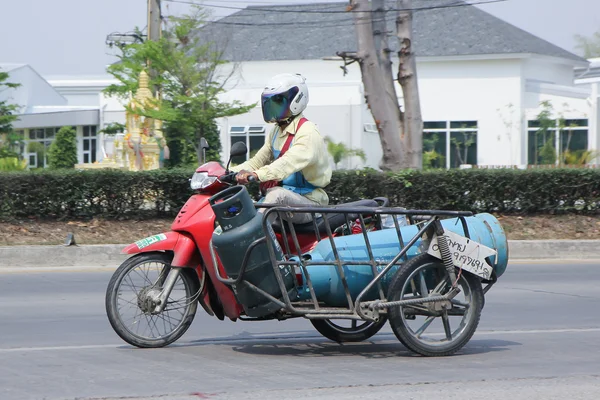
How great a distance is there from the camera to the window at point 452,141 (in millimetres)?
40281

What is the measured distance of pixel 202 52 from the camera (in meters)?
30.9

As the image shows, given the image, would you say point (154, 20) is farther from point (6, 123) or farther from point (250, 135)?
point (250, 135)

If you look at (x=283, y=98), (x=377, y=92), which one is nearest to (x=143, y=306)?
(x=283, y=98)

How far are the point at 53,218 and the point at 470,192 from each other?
665 cm

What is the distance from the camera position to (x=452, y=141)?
134 ft

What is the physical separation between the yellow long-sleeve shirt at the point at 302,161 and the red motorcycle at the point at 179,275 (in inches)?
9.7

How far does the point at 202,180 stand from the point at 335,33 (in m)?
39.4

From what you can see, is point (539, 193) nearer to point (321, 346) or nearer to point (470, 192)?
point (470, 192)

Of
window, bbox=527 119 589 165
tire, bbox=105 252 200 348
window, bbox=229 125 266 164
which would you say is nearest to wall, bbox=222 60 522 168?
window, bbox=229 125 266 164

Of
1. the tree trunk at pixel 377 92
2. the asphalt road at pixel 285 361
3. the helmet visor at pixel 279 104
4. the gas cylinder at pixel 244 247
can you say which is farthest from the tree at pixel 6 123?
the gas cylinder at pixel 244 247

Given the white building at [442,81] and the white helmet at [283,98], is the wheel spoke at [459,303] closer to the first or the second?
the white helmet at [283,98]

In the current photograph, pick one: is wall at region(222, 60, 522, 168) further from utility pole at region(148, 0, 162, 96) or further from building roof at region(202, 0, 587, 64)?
utility pole at region(148, 0, 162, 96)

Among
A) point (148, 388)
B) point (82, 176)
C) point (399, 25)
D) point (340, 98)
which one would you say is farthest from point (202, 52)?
point (148, 388)

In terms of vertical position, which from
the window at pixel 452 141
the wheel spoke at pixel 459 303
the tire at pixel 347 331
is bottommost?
the tire at pixel 347 331
